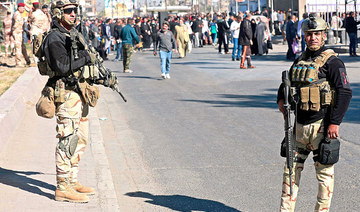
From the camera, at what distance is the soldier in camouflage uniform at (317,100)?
15.9 feet

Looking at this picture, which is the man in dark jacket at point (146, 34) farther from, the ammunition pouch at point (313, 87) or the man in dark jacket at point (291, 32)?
the ammunition pouch at point (313, 87)

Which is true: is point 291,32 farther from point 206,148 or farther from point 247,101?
point 206,148

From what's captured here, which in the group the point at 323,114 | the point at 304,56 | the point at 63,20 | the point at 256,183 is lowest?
the point at 256,183

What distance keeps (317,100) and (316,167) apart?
58cm

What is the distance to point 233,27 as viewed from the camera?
2558 cm

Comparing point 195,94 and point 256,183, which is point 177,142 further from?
point 195,94

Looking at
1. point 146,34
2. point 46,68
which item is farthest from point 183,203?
point 146,34

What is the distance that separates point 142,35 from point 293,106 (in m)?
30.2

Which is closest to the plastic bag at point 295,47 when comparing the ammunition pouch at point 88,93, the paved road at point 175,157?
the paved road at point 175,157

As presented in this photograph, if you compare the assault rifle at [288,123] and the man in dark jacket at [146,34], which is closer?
the assault rifle at [288,123]

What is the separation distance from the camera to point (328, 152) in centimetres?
488

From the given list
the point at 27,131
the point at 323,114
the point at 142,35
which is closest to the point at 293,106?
the point at 323,114

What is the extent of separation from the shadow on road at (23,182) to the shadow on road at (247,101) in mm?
6365

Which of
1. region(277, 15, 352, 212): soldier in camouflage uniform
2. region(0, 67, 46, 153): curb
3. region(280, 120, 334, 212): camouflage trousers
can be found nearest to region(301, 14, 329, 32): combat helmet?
region(277, 15, 352, 212): soldier in camouflage uniform
